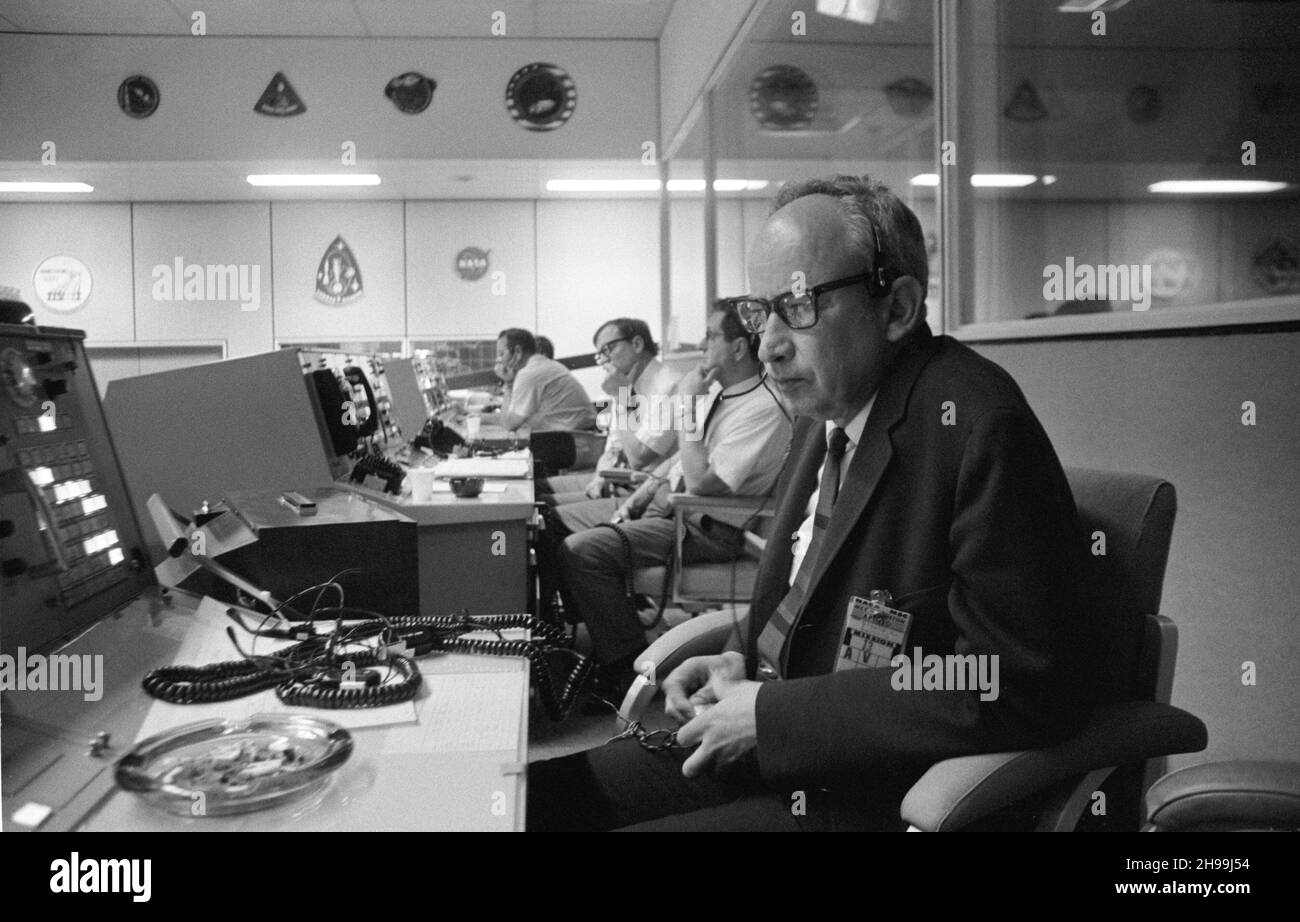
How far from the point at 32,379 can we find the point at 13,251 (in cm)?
786

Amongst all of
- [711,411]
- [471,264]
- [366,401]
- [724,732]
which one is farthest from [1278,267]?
[471,264]

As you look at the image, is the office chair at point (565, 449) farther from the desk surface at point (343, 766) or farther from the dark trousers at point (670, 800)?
the desk surface at point (343, 766)

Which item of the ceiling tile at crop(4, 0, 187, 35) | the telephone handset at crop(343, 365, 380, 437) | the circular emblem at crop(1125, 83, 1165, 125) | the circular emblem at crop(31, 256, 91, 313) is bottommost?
the telephone handset at crop(343, 365, 380, 437)

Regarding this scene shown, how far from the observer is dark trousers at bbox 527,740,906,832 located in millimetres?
1213

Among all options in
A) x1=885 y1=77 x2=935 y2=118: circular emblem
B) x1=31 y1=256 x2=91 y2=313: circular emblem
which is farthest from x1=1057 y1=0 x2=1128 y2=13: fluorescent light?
x1=31 y1=256 x2=91 y2=313: circular emblem

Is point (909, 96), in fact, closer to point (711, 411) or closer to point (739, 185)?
point (711, 411)

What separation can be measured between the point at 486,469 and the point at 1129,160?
2394 mm

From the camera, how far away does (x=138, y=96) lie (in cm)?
639

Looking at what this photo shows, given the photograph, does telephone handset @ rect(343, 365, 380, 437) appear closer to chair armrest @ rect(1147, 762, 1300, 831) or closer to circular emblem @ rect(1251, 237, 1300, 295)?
circular emblem @ rect(1251, 237, 1300, 295)

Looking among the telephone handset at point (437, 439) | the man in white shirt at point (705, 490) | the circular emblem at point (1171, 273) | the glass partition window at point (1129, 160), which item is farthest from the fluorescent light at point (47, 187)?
the circular emblem at point (1171, 273)

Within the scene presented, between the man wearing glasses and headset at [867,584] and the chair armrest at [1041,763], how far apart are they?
0.03 meters

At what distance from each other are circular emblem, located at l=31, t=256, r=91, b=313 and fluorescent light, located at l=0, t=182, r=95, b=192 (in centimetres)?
63

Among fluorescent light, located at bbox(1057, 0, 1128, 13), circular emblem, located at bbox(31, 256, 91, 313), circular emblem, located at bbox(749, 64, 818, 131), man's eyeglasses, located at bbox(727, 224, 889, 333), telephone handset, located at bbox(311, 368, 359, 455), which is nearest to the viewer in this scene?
man's eyeglasses, located at bbox(727, 224, 889, 333)
